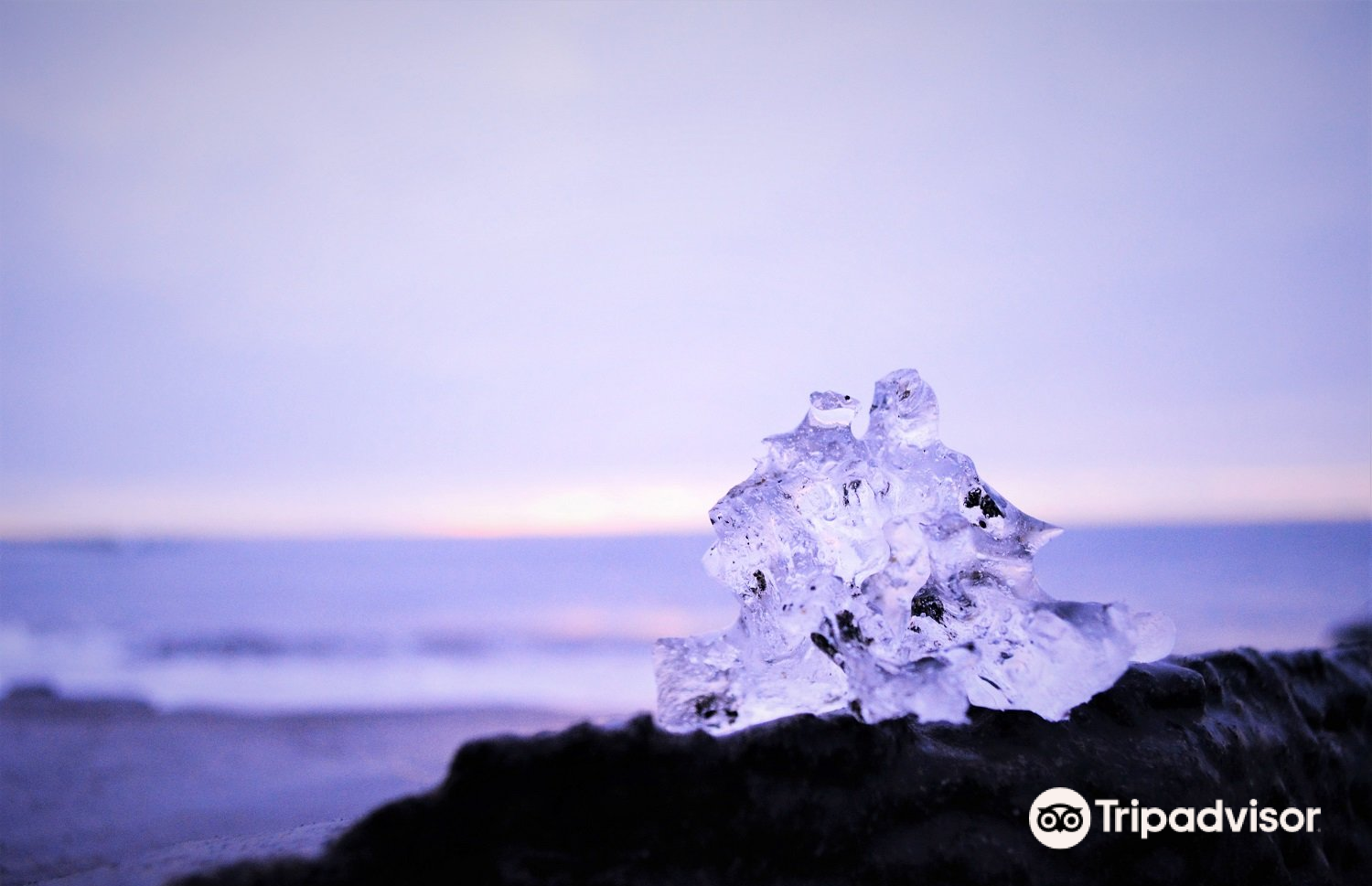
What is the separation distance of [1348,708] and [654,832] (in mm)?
1844

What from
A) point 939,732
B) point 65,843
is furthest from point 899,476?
point 65,843

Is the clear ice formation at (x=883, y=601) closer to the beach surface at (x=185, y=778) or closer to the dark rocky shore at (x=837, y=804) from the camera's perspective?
the dark rocky shore at (x=837, y=804)

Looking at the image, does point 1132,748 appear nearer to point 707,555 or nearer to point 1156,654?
point 1156,654

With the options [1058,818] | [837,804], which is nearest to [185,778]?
[837,804]

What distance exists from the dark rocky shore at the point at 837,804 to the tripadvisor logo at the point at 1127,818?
0.01 metres

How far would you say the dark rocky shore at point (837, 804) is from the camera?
1.23m

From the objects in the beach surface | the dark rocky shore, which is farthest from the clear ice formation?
the beach surface

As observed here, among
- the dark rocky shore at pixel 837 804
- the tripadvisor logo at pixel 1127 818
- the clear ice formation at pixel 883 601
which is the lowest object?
the tripadvisor logo at pixel 1127 818

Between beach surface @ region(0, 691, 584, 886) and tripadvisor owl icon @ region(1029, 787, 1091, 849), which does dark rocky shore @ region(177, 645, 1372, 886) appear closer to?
tripadvisor owl icon @ region(1029, 787, 1091, 849)

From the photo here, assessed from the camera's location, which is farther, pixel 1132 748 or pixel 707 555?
pixel 707 555

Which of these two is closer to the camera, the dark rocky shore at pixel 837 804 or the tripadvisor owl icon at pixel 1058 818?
the dark rocky shore at pixel 837 804

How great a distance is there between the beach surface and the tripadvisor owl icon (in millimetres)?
820

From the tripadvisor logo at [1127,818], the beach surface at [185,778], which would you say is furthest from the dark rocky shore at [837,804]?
the beach surface at [185,778]

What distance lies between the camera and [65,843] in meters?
2.39
